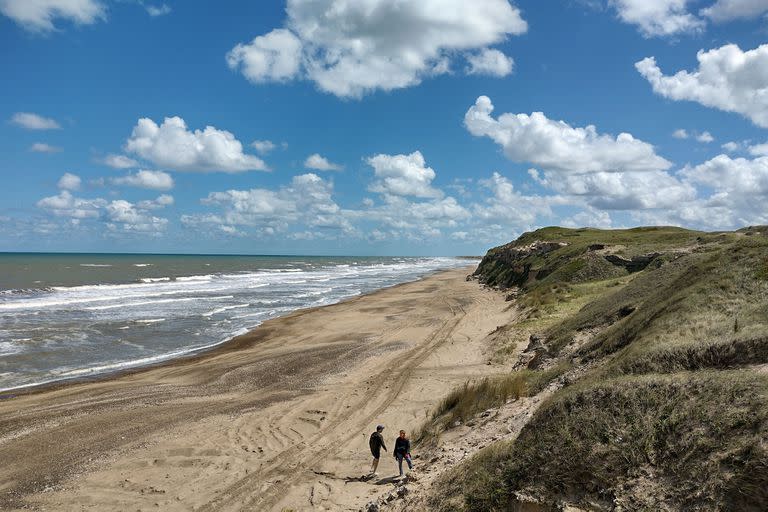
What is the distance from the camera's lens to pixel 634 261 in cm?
3709

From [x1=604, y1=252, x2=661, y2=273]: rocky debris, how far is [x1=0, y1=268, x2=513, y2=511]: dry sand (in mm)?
16716

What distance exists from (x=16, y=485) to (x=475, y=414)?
36.1ft

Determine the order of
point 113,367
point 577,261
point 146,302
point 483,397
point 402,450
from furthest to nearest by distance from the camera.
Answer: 1. point 146,302
2. point 577,261
3. point 113,367
4. point 483,397
5. point 402,450

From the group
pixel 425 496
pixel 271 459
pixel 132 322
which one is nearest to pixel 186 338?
pixel 132 322

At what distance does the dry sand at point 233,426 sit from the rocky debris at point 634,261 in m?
16.7

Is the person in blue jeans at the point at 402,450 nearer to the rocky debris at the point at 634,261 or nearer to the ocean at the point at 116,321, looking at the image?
the ocean at the point at 116,321

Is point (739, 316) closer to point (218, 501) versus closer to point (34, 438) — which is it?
point (218, 501)

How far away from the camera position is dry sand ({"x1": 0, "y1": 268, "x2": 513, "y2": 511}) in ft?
35.7

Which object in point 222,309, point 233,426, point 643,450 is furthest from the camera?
point 222,309

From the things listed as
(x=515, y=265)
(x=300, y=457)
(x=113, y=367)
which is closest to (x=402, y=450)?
(x=300, y=457)

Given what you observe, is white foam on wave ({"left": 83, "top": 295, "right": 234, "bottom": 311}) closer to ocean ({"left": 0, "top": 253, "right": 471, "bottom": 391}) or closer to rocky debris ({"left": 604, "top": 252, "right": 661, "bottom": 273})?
ocean ({"left": 0, "top": 253, "right": 471, "bottom": 391})

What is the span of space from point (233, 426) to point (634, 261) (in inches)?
1299

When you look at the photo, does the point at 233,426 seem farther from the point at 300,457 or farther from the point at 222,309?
the point at 222,309

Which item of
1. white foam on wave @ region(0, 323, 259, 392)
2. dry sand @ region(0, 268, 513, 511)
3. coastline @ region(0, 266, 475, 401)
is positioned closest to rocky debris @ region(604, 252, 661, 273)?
dry sand @ region(0, 268, 513, 511)
